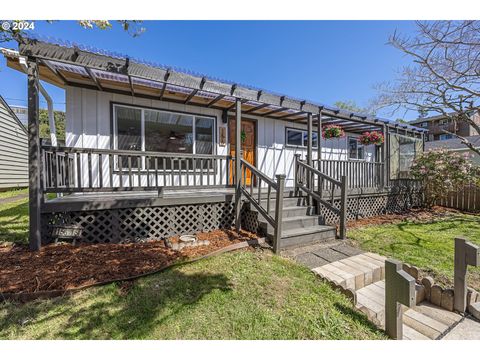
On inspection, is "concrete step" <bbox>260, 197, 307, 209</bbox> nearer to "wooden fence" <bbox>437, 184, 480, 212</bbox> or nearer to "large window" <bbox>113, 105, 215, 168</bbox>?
"large window" <bbox>113, 105, 215, 168</bbox>

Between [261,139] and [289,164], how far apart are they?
157cm

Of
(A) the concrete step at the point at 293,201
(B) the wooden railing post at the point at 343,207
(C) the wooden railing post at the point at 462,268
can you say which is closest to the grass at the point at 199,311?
(C) the wooden railing post at the point at 462,268

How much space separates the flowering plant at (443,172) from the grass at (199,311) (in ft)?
25.8

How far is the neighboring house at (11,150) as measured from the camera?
10947 millimetres

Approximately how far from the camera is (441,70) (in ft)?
21.9

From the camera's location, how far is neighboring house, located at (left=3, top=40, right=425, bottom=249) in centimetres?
384

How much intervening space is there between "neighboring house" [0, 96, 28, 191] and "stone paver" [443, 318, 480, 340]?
1613 cm

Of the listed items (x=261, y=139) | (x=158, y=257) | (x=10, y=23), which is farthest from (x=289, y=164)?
(x=10, y=23)

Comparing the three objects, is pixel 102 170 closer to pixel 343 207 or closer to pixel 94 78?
pixel 94 78

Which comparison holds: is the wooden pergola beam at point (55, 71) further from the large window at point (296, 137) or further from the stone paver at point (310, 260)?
the large window at point (296, 137)

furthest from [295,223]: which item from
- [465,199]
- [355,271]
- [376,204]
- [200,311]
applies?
[465,199]

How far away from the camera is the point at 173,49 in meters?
7.03

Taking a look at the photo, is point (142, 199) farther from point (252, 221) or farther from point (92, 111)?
point (92, 111)
